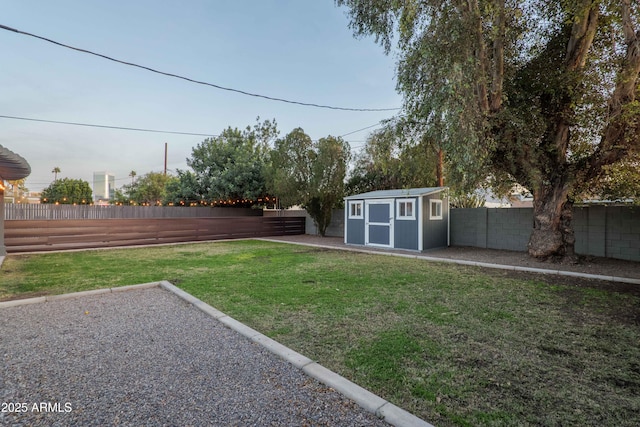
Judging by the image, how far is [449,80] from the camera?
5.34 meters

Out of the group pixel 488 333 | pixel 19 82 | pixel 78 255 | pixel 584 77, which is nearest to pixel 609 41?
pixel 584 77

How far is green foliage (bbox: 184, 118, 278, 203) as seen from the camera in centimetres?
1636

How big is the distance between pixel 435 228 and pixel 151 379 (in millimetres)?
9175

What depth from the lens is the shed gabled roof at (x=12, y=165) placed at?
16.5 feet

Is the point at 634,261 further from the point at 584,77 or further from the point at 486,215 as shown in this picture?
the point at 584,77

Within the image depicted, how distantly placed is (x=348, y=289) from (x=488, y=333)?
2135 millimetres

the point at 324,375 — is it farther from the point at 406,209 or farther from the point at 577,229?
the point at 577,229

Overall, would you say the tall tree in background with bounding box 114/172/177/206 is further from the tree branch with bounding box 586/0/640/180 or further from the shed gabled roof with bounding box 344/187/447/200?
the tree branch with bounding box 586/0/640/180

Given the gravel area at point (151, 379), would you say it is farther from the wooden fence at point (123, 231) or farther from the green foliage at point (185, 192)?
the green foliage at point (185, 192)

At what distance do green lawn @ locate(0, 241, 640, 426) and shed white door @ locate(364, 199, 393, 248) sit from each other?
350 cm

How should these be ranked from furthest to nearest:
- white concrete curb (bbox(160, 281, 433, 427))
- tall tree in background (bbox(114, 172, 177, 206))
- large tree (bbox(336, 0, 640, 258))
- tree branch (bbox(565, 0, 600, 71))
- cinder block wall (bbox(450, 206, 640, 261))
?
Result: tall tree in background (bbox(114, 172, 177, 206)) < cinder block wall (bbox(450, 206, 640, 261)) < tree branch (bbox(565, 0, 600, 71)) < large tree (bbox(336, 0, 640, 258)) < white concrete curb (bbox(160, 281, 433, 427))

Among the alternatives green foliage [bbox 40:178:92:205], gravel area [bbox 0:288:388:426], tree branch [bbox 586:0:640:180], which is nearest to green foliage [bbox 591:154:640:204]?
tree branch [bbox 586:0:640:180]

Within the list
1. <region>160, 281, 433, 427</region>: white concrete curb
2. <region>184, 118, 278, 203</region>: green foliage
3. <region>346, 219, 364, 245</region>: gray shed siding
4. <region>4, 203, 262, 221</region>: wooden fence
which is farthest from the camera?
<region>184, 118, 278, 203</region>: green foliage

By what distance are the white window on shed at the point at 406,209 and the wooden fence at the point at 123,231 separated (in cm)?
727
